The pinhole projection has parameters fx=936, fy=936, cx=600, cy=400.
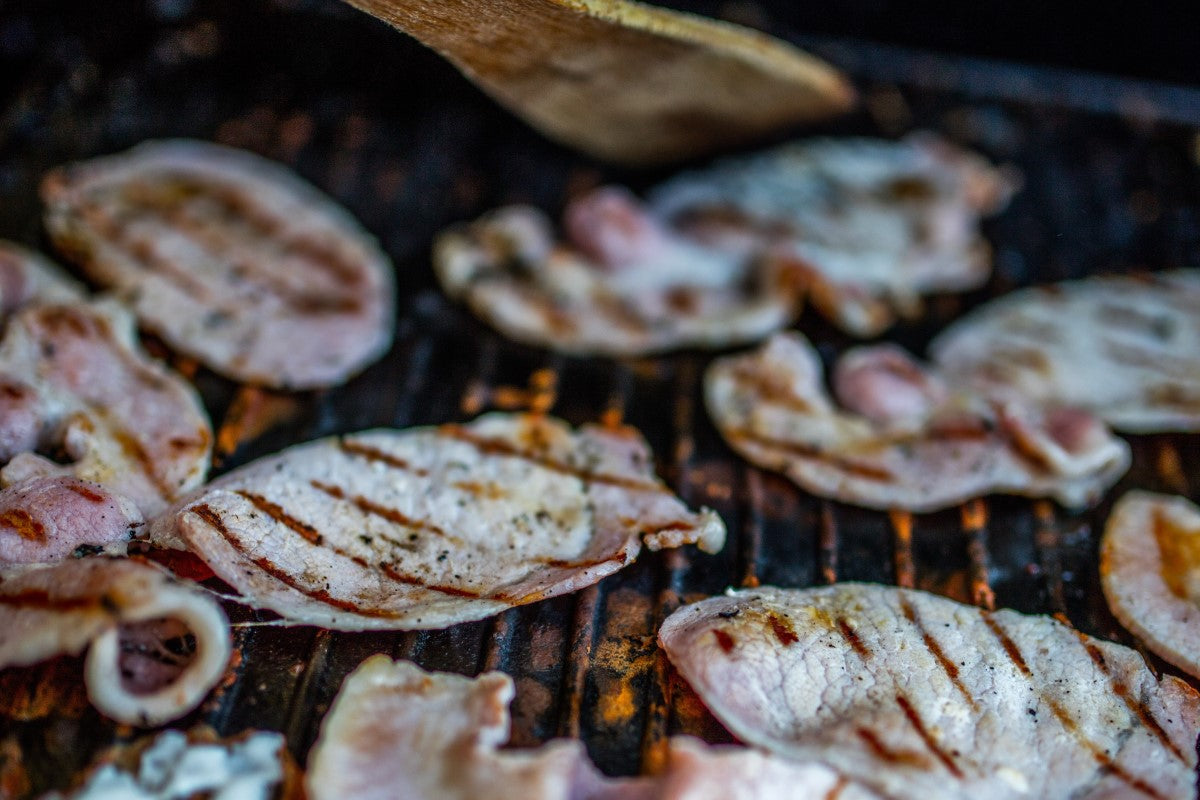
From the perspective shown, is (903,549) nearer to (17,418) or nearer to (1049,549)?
(1049,549)

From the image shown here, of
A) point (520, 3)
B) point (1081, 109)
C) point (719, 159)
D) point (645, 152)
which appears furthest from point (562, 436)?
point (1081, 109)

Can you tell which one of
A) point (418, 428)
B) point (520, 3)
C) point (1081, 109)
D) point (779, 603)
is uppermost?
point (520, 3)

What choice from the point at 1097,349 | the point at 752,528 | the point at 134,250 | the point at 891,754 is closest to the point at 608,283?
the point at 752,528

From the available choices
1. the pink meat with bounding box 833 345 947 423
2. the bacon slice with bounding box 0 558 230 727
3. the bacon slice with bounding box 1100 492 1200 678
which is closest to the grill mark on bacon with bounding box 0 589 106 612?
the bacon slice with bounding box 0 558 230 727

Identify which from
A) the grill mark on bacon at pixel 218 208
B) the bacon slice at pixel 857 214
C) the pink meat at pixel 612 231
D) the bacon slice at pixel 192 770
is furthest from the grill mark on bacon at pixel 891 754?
the grill mark on bacon at pixel 218 208

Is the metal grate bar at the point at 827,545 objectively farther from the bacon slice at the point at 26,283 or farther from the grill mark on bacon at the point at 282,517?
the bacon slice at the point at 26,283

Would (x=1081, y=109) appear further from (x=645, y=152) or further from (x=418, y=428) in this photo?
(x=418, y=428)
